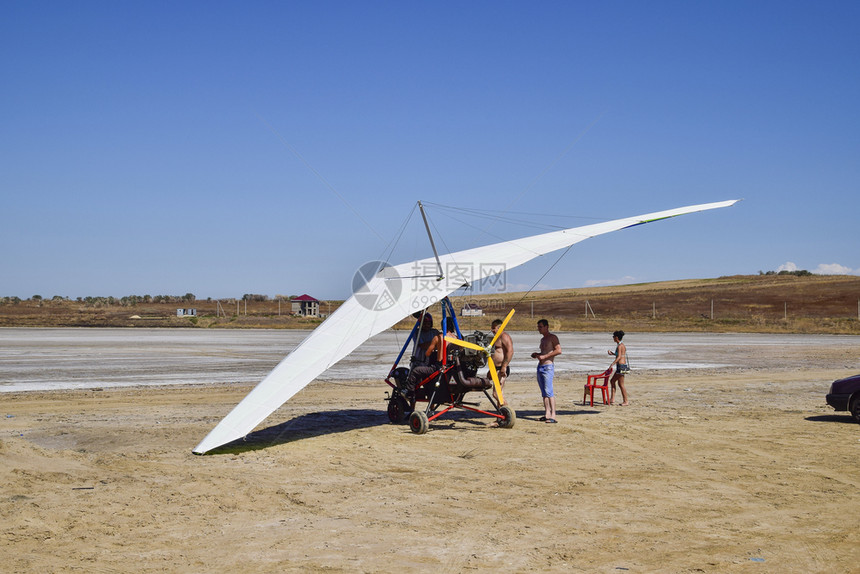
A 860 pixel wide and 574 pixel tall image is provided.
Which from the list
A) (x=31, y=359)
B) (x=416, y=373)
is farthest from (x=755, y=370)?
(x=31, y=359)

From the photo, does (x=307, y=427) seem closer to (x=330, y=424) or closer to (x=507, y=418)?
(x=330, y=424)

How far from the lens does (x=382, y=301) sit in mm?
11922

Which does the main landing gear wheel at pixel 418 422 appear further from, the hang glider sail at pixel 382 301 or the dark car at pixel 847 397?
the dark car at pixel 847 397

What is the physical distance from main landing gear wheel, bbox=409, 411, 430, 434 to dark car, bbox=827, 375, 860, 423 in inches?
300

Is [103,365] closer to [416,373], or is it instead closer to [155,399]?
[155,399]

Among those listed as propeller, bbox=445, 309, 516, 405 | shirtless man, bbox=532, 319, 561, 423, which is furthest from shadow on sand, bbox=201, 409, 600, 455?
propeller, bbox=445, 309, 516, 405

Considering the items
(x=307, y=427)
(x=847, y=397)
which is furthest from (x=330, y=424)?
(x=847, y=397)

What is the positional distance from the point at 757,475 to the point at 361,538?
514 centimetres

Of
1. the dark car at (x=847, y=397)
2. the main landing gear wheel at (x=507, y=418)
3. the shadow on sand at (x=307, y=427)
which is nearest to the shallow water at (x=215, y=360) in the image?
the shadow on sand at (x=307, y=427)

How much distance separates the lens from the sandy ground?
5848mm

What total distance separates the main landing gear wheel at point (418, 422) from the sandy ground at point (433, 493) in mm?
207

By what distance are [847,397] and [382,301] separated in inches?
339

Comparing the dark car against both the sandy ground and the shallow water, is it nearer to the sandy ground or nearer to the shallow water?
the sandy ground

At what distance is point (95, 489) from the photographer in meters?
7.95
